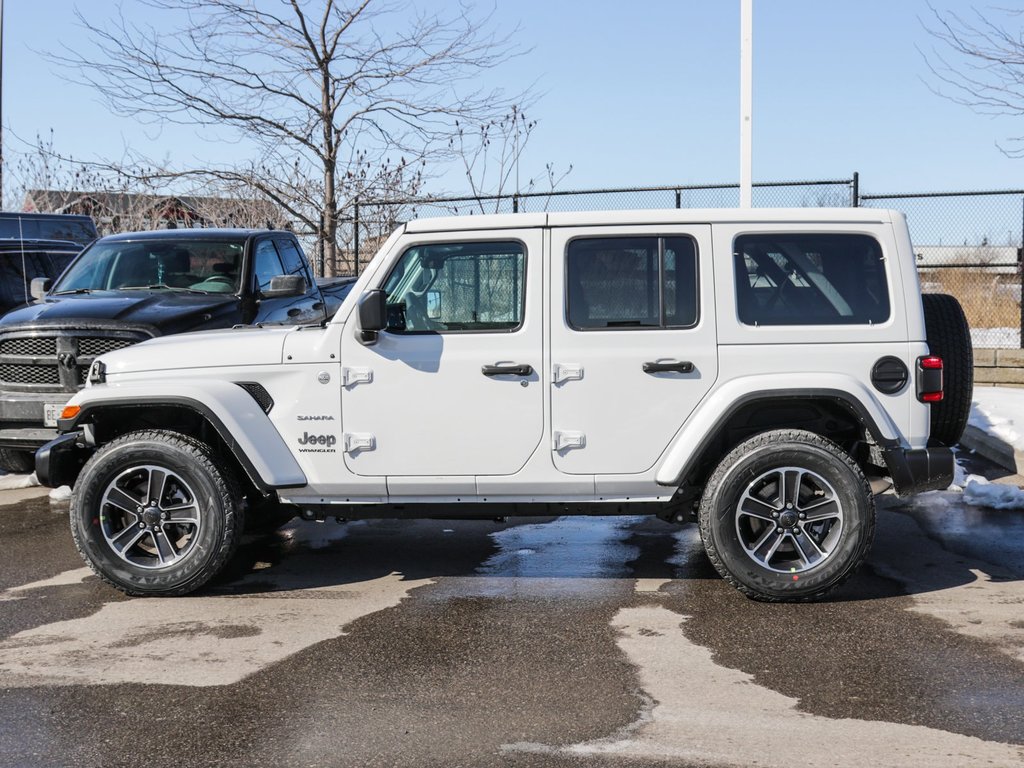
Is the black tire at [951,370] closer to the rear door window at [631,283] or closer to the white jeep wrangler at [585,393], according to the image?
the white jeep wrangler at [585,393]

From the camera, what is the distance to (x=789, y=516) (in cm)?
612

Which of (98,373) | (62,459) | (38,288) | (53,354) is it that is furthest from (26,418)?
(98,373)

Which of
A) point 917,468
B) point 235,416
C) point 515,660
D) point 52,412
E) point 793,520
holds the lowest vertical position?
point 515,660

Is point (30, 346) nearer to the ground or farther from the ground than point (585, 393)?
farther from the ground

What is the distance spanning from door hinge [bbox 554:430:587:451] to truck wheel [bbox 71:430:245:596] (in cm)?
173

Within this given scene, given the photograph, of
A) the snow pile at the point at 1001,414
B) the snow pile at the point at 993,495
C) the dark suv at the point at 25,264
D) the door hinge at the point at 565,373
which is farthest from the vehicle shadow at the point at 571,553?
the dark suv at the point at 25,264

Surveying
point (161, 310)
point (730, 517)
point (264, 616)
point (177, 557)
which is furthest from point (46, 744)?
point (161, 310)

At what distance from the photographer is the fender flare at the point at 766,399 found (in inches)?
237

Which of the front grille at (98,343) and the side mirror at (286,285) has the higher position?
the side mirror at (286,285)

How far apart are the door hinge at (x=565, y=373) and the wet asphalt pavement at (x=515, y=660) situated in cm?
113

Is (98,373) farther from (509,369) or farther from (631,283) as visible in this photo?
(631,283)

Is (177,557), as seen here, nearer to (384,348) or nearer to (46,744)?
(384,348)

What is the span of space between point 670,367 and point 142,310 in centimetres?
484

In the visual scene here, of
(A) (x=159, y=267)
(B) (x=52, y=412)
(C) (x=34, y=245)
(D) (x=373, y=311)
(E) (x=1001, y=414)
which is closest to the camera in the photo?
(D) (x=373, y=311)
